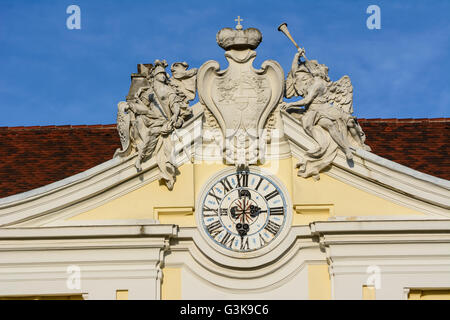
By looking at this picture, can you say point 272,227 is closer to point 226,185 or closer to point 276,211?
point 276,211

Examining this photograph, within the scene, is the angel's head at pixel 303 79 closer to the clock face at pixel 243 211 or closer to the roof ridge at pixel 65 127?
the clock face at pixel 243 211

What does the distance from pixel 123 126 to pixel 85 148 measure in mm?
3390

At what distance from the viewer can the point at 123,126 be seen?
16.5 metres

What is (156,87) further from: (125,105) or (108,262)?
(108,262)

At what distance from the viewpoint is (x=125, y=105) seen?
54.8ft

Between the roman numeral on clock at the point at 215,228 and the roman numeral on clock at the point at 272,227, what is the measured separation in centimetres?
64

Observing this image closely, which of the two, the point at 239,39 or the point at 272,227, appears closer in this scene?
the point at 272,227

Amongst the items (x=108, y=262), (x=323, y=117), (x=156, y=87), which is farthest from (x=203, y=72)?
(x=108, y=262)

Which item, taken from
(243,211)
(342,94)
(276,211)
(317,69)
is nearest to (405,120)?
(342,94)

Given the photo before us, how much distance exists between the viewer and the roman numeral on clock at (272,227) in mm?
16172

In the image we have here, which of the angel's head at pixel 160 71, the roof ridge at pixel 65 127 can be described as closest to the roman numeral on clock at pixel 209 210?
the angel's head at pixel 160 71

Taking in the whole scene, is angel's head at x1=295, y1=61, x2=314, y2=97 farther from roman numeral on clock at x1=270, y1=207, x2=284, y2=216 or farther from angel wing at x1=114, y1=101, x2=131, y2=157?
angel wing at x1=114, y1=101, x2=131, y2=157

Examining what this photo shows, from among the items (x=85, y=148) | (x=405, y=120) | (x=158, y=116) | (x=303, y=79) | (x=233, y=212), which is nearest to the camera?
(x=233, y=212)

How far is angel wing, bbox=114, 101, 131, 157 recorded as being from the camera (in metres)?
16.4
